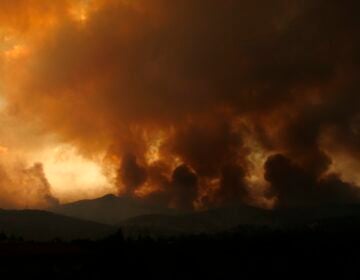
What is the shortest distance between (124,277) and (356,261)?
6373cm

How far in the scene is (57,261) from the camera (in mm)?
105688

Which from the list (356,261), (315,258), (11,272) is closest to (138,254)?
(11,272)

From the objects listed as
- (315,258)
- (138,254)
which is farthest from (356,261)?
(138,254)

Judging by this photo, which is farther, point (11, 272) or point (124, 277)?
point (124, 277)

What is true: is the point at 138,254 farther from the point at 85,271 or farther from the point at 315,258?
the point at 315,258

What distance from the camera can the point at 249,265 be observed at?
123 metres

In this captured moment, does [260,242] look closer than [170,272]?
No

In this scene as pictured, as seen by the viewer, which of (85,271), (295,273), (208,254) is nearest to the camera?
(85,271)

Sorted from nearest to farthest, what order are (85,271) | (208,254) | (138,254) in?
1. (85,271)
2. (138,254)
3. (208,254)

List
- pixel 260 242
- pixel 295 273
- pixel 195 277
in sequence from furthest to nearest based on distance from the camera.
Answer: pixel 260 242, pixel 295 273, pixel 195 277

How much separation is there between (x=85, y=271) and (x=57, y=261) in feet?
28.8

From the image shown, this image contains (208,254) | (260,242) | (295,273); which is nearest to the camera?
(295,273)

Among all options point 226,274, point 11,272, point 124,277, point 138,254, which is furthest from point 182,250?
point 11,272

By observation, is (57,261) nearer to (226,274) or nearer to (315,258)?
(226,274)
